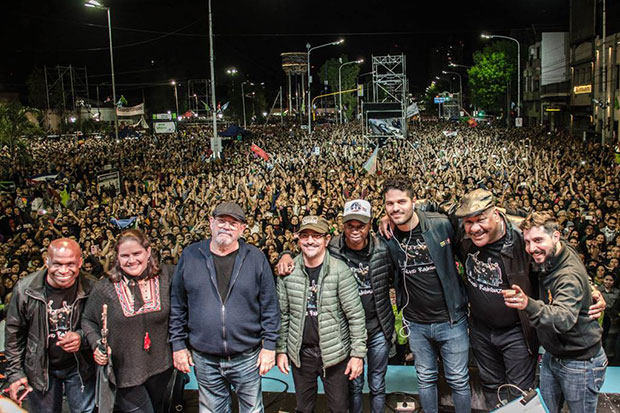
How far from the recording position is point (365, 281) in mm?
4199

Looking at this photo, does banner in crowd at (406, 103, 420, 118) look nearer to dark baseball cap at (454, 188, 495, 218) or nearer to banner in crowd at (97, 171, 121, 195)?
banner in crowd at (97, 171, 121, 195)

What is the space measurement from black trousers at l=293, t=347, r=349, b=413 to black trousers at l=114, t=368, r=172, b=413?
0.97 meters

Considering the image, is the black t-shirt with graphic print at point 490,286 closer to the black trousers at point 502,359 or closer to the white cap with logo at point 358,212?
the black trousers at point 502,359

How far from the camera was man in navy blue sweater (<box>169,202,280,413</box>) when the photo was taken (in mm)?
3906

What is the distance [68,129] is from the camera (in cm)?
5988

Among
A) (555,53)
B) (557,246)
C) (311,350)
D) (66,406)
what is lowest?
(66,406)

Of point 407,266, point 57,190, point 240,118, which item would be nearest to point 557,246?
point 407,266

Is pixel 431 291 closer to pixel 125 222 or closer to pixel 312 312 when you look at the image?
pixel 312 312

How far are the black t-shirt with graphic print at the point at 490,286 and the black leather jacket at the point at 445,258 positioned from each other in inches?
6.1

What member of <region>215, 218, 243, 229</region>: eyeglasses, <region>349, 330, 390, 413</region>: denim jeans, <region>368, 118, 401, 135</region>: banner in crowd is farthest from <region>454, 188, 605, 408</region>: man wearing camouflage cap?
<region>368, 118, 401, 135</region>: banner in crowd

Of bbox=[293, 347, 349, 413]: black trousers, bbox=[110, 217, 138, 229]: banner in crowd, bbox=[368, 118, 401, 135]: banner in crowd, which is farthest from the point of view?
bbox=[368, 118, 401, 135]: banner in crowd

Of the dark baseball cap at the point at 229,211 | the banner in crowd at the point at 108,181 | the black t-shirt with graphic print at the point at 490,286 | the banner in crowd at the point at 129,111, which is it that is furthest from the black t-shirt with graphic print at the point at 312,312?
the banner in crowd at the point at 129,111

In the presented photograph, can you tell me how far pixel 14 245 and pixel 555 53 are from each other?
48.3 meters

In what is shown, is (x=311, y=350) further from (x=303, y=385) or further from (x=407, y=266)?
(x=407, y=266)
